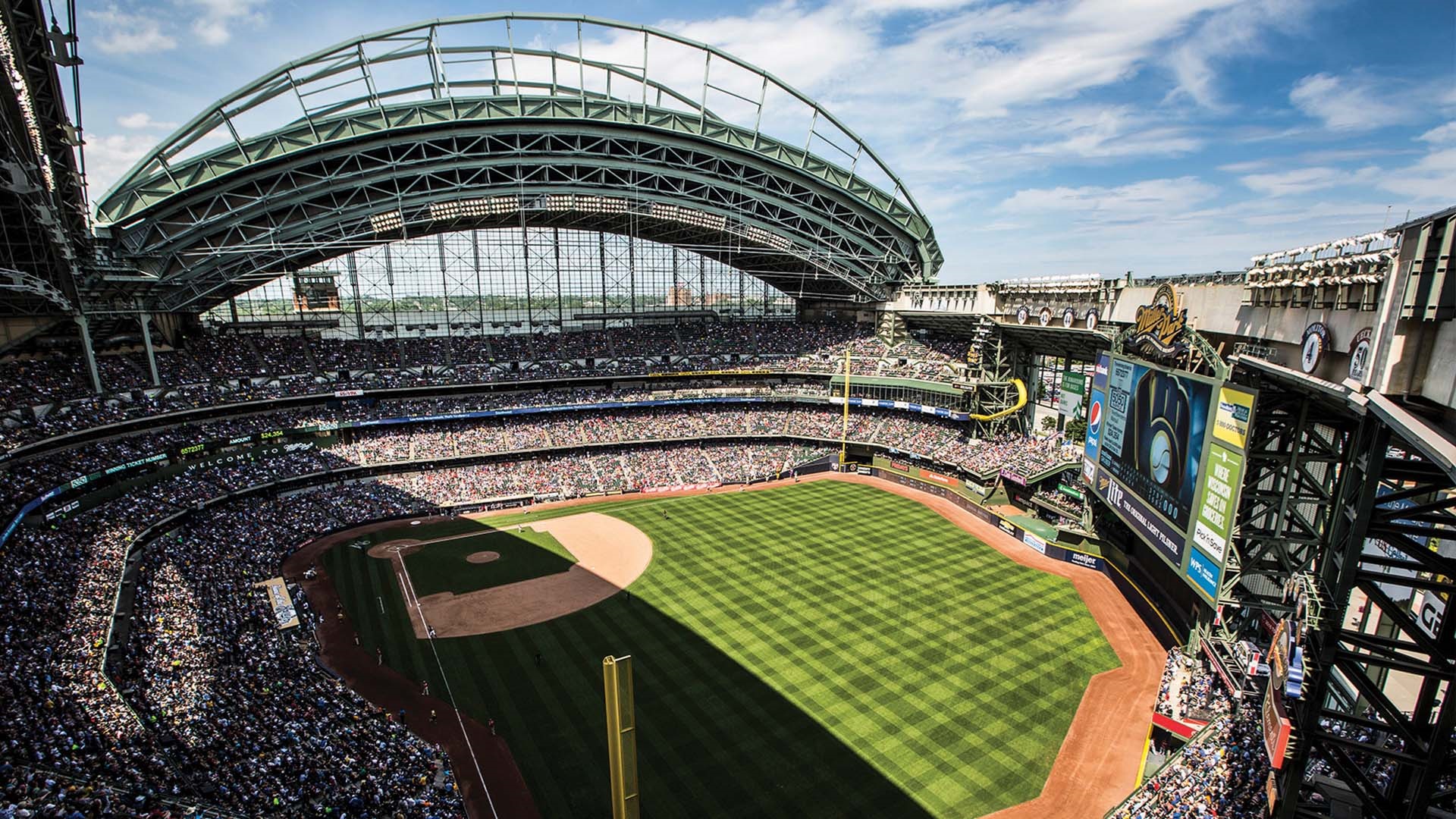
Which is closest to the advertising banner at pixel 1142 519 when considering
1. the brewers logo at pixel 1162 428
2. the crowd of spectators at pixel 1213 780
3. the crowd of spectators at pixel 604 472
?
the brewers logo at pixel 1162 428

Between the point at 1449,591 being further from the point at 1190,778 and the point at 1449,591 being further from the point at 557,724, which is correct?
the point at 557,724

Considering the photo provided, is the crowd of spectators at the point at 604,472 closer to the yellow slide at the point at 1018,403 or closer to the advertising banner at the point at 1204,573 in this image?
the yellow slide at the point at 1018,403

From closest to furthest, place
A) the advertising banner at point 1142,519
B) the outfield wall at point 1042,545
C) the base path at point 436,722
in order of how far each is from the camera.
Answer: the base path at point 436,722 < the advertising banner at point 1142,519 < the outfield wall at point 1042,545

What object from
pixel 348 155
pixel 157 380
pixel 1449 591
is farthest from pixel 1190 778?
pixel 157 380

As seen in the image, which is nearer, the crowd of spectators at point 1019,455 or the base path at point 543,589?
the base path at point 543,589

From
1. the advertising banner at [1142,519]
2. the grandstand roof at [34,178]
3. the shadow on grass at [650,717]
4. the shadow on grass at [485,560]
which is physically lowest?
the shadow on grass at [485,560]

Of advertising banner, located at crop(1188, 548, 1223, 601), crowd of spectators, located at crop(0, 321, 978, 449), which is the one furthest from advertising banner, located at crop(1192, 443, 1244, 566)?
crowd of spectators, located at crop(0, 321, 978, 449)
